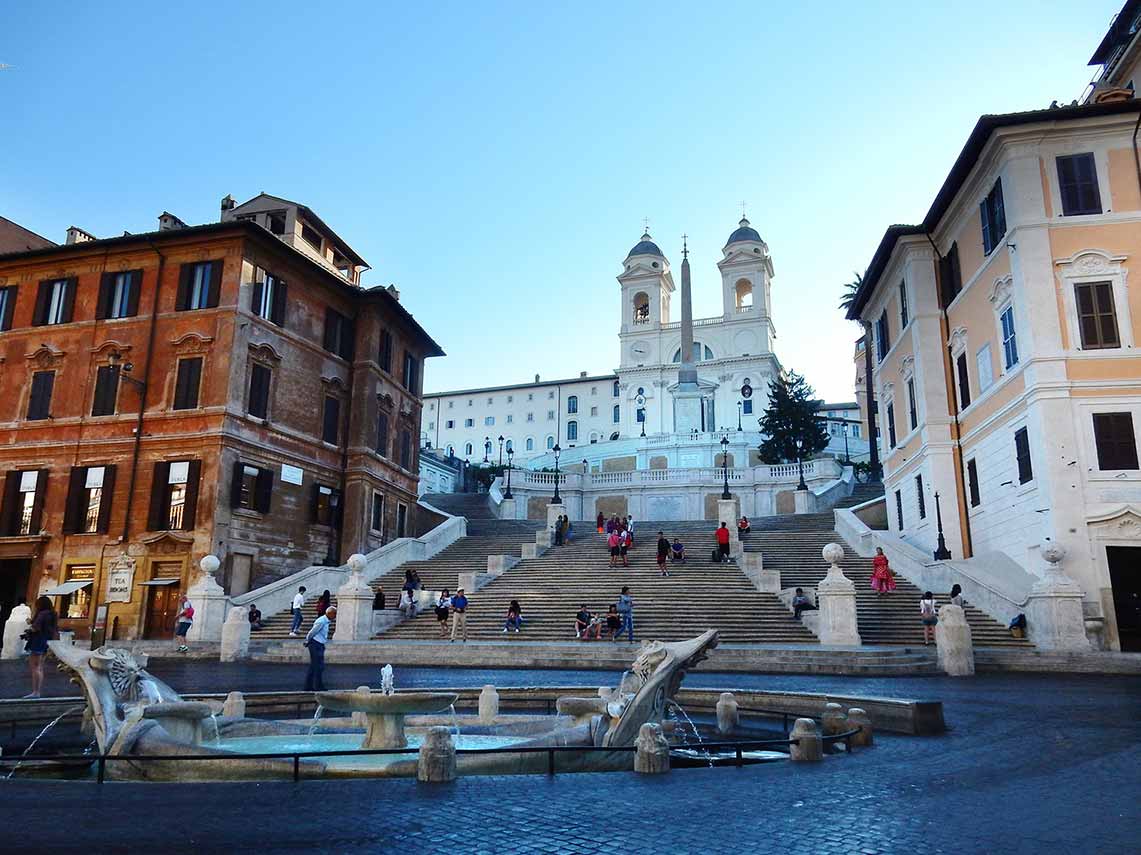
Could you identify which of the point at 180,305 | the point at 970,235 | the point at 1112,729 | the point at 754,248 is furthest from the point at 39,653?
the point at 754,248

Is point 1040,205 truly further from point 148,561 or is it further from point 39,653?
point 148,561

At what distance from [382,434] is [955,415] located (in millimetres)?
22312

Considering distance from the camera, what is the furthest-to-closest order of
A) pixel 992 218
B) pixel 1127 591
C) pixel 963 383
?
1. pixel 963 383
2. pixel 992 218
3. pixel 1127 591

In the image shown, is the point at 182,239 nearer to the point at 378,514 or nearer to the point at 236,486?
the point at 236,486

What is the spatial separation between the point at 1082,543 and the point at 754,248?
81.1 metres

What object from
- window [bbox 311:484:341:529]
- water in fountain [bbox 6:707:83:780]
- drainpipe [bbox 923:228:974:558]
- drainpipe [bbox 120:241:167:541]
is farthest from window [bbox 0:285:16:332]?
drainpipe [bbox 923:228:974:558]

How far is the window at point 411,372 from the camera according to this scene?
41.0 meters

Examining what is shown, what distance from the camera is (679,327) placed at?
322 ft

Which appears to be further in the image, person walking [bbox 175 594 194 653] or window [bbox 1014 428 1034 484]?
person walking [bbox 175 594 194 653]

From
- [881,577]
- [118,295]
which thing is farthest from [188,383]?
[881,577]

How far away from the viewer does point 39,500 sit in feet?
99.7

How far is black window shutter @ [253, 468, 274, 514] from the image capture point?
99.3ft

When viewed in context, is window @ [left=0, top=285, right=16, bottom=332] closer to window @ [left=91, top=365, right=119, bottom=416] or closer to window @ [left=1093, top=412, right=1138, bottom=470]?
window @ [left=91, top=365, right=119, bottom=416]

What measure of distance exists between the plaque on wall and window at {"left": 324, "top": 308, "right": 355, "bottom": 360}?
36.1ft
